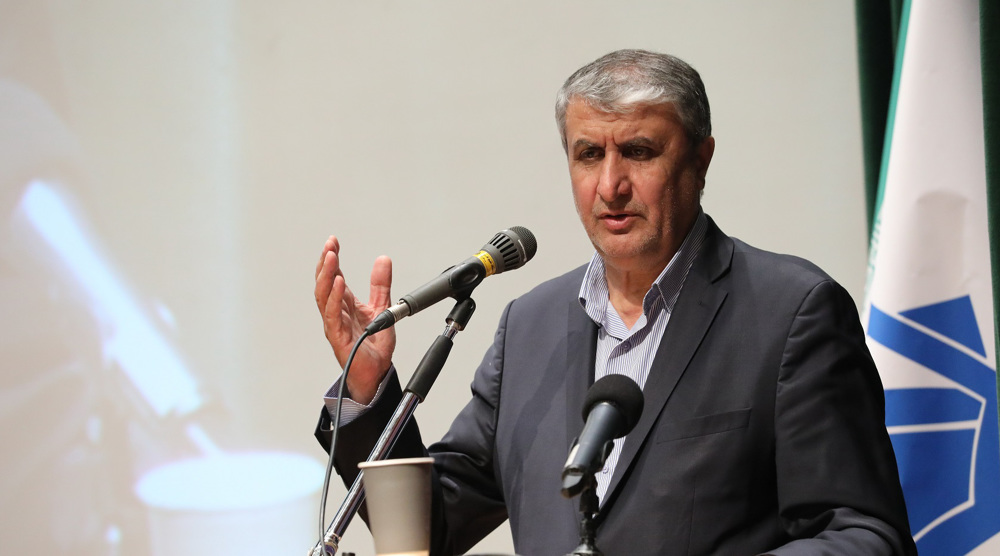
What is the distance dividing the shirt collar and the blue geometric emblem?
835mm

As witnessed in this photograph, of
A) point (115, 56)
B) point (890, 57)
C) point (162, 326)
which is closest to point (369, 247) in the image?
point (162, 326)

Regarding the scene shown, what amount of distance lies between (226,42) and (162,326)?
95 centimetres

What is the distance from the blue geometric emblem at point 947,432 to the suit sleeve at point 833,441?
2.69 feet

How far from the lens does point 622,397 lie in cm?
120

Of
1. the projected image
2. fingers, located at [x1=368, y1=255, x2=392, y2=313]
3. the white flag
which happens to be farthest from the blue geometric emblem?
the projected image

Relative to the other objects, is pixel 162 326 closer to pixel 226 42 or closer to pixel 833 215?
pixel 226 42

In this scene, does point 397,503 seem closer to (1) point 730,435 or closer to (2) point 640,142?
(1) point 730,435

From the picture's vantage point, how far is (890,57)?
2.83 meters

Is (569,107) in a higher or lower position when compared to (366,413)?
higher

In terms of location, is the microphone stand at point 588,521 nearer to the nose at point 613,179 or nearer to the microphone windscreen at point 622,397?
the microphone windscreen at point 622,397

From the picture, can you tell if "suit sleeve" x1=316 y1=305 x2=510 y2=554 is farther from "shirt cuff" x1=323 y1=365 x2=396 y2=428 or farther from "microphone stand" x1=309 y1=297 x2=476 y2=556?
"microphone stand" x1=309 y1=297 x2=476 y2=556

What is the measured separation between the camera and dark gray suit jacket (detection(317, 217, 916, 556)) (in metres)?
1.57

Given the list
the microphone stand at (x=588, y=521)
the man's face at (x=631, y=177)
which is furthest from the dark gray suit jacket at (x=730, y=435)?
the microphone stand at (x=588, y=521)

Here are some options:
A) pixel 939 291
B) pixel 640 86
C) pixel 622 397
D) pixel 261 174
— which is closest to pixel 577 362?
pixel 640 86
